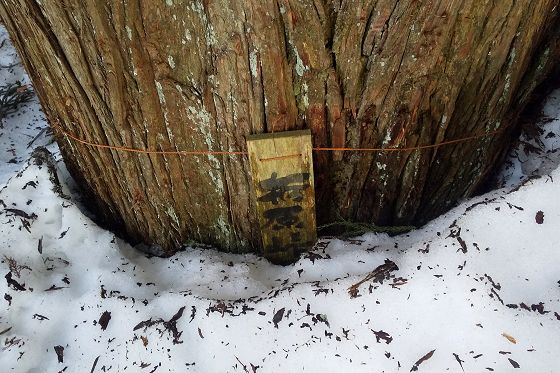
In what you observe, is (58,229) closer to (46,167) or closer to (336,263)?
(46,167)

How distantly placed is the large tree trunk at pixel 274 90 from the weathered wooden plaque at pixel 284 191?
58 millimetres

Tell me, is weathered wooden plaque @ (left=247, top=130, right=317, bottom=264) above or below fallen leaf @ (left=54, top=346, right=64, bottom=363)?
above

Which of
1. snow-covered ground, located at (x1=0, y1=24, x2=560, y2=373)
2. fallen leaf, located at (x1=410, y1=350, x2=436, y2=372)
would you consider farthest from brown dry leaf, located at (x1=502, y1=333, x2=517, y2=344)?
fallen leaf, located at (x1=410, y1=350, x2=436, y2=372)

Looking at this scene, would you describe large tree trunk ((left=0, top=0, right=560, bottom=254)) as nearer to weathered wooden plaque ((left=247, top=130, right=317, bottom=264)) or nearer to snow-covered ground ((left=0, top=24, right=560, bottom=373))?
weathered wooden plaque ((left=247, top=130, right=317, bottom=264))

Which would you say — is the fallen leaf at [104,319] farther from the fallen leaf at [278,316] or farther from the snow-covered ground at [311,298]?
the fallen leaf at [278,316]

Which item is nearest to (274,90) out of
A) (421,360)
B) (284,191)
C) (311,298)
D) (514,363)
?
(284,191)

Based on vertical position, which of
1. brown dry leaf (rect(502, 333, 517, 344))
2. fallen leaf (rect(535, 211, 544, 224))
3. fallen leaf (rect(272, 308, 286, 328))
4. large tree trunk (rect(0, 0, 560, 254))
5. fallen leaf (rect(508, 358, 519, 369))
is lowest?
fallen leaf (rect(272, 308, 286, 328))

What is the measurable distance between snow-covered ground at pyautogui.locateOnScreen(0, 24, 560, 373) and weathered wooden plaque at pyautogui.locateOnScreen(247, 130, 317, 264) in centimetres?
8

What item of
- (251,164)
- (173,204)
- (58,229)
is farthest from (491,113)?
(58,229)

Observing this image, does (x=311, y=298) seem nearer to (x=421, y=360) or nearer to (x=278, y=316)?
(x=278, y=316)

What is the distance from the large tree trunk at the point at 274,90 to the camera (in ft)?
4.26

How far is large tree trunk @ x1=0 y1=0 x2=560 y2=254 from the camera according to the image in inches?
51.2

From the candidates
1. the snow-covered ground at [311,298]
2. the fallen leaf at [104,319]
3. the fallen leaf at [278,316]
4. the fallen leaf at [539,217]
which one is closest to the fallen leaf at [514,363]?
the snow-covered ground at [311,298]

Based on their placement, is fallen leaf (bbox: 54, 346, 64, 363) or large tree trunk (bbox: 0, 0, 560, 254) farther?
fallen leaf (bbox: 54, 346, 64, 363)
